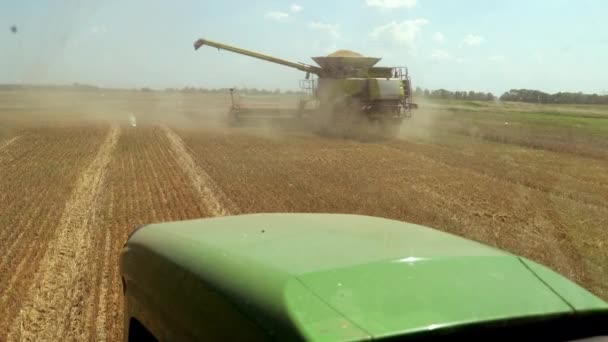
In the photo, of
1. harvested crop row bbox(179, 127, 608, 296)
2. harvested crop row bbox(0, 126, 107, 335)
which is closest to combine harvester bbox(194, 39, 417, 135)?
harvested crop row bbox(179, 127, 608, 296)

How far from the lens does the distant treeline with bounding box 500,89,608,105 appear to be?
2178 inches

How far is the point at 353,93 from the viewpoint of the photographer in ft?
75.3

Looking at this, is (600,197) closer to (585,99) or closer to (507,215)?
(507,215)

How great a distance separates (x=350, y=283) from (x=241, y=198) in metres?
9.38

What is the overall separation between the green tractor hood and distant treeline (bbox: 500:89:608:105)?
190 feet

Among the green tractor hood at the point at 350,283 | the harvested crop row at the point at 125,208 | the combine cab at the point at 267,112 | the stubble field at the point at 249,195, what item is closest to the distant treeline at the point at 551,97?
the stubble field at the point at 249,195

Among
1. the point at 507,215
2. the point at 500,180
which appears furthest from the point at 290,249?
the point at 500,180

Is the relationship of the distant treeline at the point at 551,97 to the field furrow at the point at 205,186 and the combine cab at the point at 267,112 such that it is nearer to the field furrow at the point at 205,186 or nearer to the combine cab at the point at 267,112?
the combine cab at the point at 267,112

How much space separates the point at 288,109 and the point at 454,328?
2469 centimetres

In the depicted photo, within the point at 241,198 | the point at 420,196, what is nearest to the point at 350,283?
the point at 241,198

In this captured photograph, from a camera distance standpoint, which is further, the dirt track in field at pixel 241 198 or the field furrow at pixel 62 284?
the dirt track in field at pixel 241 198

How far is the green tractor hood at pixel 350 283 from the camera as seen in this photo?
1589 millimetres

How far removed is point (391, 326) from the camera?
5.01ft

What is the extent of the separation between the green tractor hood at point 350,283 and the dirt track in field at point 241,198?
3377mm
